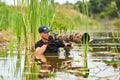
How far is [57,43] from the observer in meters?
9.42

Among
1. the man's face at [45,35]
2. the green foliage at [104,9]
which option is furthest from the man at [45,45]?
the green foliage at [104,9]

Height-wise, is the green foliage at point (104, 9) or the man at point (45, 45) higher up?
the green foliage at point (104, 9)

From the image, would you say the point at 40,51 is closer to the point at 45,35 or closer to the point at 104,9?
the point at 45,35

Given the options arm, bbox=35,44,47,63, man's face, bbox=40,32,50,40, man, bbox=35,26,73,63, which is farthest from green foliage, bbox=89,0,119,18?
man's face, bbox=40,32,50,40

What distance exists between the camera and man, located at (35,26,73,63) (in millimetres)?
9106

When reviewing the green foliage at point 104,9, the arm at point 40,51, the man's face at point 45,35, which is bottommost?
the arm at point 40,51

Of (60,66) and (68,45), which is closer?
(60,66)

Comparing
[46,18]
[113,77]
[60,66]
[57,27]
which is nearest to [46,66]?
[60,66]

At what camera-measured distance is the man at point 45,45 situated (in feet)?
29.9

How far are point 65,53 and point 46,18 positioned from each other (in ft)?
2.99

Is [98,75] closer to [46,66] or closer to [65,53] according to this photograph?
[46,66]

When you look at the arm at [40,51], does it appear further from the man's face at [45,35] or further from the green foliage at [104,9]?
the green foliage at [104,9]

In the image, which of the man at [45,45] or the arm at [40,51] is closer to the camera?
the man at [45,45]

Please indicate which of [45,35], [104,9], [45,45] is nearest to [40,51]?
[45,45]
